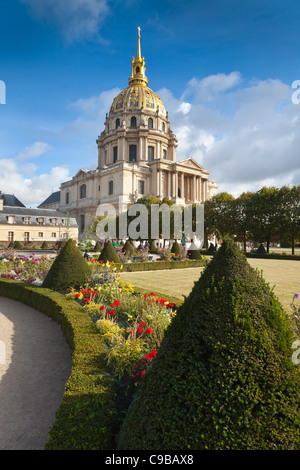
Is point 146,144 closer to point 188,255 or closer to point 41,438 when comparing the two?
point 188,255

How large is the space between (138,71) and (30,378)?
8252 centimetres

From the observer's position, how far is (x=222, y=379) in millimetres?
1682

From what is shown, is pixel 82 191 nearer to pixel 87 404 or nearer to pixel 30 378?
pixel 30 378

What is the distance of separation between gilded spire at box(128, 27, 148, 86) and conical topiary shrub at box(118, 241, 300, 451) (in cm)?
8021

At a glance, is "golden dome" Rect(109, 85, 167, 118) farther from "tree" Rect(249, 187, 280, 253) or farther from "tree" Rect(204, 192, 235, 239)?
"tree" Rect(249, 187, 280, 253)

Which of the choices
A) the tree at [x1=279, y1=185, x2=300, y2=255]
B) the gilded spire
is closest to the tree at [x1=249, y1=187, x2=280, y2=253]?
the tree at [x1=279, y1=185, x2=300, y2=255]

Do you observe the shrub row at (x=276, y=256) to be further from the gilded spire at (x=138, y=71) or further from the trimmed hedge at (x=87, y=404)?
the gilded spire at (x=138, y=71)

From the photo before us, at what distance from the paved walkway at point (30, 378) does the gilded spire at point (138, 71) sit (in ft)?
253

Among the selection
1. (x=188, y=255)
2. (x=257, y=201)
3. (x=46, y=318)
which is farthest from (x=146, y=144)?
(x=46, y=318)

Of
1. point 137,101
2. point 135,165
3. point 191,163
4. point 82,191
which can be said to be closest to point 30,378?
point 135,165

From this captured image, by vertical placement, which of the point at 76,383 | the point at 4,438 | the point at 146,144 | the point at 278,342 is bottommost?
the point at 4,438

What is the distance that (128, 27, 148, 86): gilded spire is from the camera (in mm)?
72250
